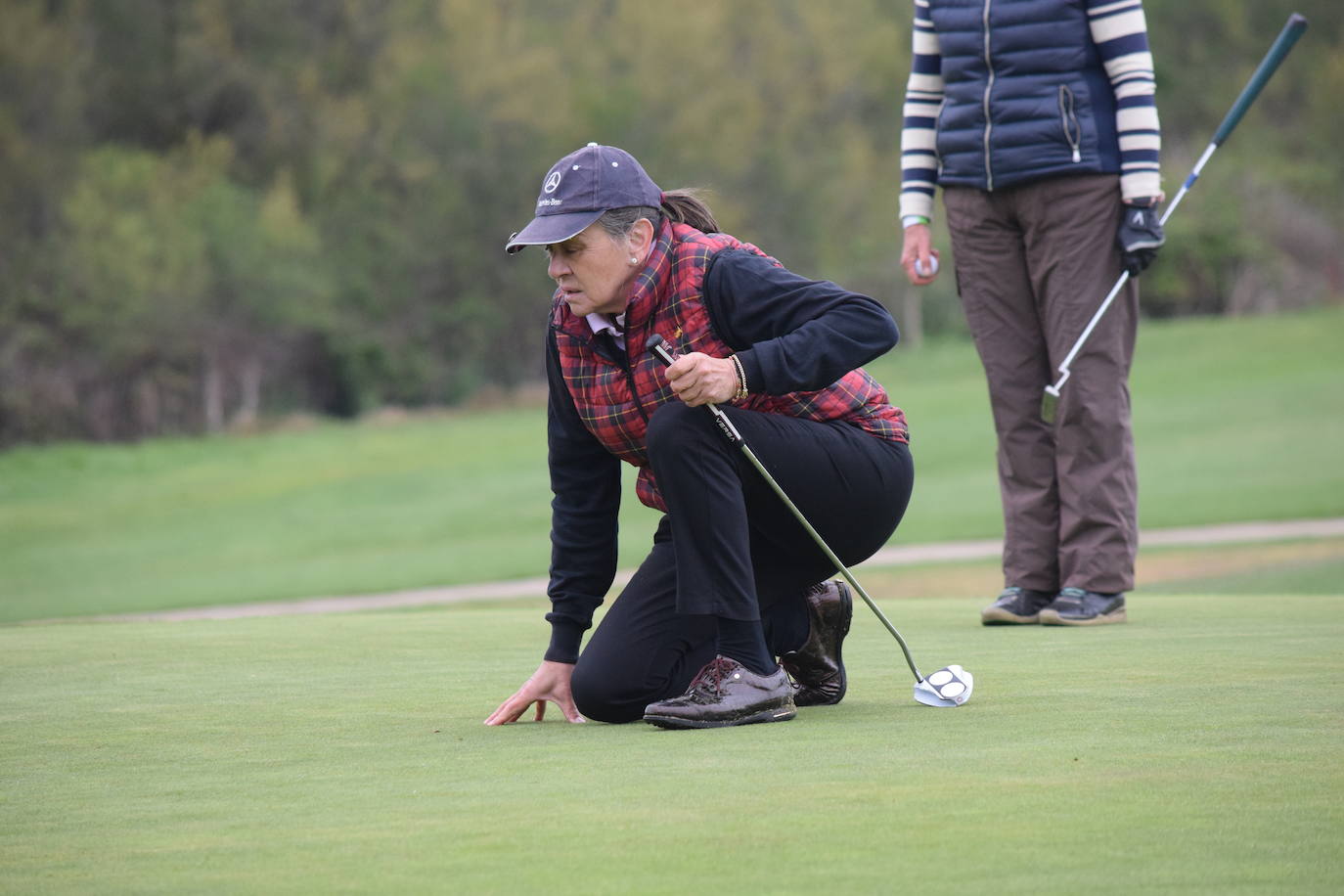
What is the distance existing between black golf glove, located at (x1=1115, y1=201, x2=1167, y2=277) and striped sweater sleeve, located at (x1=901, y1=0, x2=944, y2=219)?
0.75 meters

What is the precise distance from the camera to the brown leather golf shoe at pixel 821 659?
3904 mm

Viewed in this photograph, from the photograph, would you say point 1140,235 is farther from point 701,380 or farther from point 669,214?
point 701,380

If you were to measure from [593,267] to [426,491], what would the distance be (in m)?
14.5

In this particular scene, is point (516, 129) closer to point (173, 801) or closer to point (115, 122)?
point (115, 122)

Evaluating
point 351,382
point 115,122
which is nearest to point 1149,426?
point 351,382

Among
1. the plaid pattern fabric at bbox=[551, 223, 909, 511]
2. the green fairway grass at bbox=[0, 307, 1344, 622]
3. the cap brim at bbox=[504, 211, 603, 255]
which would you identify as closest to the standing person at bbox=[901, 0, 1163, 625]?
the plaid pattern fabric at bbox=[551, 223, 909, 511]

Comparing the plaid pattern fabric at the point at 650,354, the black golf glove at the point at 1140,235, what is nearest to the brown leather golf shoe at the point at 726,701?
the plaid pattern fabric at the point at 650,354

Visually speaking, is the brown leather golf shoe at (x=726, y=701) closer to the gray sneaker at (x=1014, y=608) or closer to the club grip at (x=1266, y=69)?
the gray sneaker at (x=1014, y=608)

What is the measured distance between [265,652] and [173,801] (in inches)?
92.4

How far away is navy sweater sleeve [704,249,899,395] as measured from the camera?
3566 mm

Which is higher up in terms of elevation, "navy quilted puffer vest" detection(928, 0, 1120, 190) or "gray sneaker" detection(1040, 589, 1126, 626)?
"navy quilted puffer vest" detection(928, 0, 1120, 190)

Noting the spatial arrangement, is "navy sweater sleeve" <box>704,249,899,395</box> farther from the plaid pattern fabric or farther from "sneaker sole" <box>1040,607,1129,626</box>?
"sneaker sole" <box>1040,607,1129,626</box>

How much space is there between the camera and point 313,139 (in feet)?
124

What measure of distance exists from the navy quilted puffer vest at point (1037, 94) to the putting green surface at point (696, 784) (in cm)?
168
